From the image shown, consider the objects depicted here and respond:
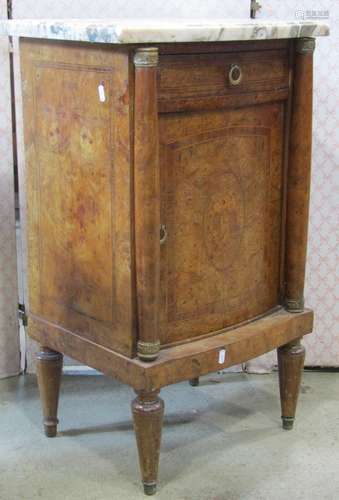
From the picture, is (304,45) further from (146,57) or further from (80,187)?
(80,187)

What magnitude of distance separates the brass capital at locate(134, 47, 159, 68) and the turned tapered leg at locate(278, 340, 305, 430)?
3.15 ft

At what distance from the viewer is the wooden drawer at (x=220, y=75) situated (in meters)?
1.98

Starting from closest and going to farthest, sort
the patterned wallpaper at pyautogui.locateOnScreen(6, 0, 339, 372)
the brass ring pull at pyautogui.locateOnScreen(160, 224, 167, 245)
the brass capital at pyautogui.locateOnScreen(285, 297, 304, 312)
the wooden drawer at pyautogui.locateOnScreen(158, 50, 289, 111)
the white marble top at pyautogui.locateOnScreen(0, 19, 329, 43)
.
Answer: the white marble top at pyautogui.locateOnScreen(0, 19, 329, 43), the wooden drawer at pyautogui.locateOnScreen(158, 50, 289, 111), the brass ring pull at pyautogui.locateOnScreen(160, 224, 167, 245), the brass capital at pyautogui.locateOnScreen(285, 297, 304, 312), the patterned wallpaper at pyautogui.locateOnScreen(6, 0, 339, 372)

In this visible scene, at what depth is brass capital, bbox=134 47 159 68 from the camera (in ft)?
6.15

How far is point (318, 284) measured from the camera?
289 centimetres

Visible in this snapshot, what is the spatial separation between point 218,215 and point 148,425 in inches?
21.3

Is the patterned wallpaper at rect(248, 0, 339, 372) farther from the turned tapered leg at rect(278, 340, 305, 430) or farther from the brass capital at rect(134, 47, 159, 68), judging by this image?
the brass capital at rect(134, 47, 159, 68)

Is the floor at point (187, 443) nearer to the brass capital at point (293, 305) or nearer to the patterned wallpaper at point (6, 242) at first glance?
the patterned wallpaper at point (6, 242)

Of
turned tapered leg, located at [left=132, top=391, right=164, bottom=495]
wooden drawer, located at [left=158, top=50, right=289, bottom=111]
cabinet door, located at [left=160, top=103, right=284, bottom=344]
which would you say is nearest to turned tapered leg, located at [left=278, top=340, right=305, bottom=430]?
cabinet door, located at [left=160, top=103, right=284, bottom=344]

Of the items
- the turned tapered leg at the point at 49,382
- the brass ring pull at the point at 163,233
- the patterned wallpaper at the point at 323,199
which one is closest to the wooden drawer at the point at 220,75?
Result: the brass ring pull at the point at 163,233

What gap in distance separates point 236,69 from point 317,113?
0.70m

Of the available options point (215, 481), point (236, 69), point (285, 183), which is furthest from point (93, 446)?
point (236, 69)

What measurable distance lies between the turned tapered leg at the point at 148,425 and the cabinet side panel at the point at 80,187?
131 mm

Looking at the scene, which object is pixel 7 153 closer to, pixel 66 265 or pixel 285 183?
pixel 66 265
